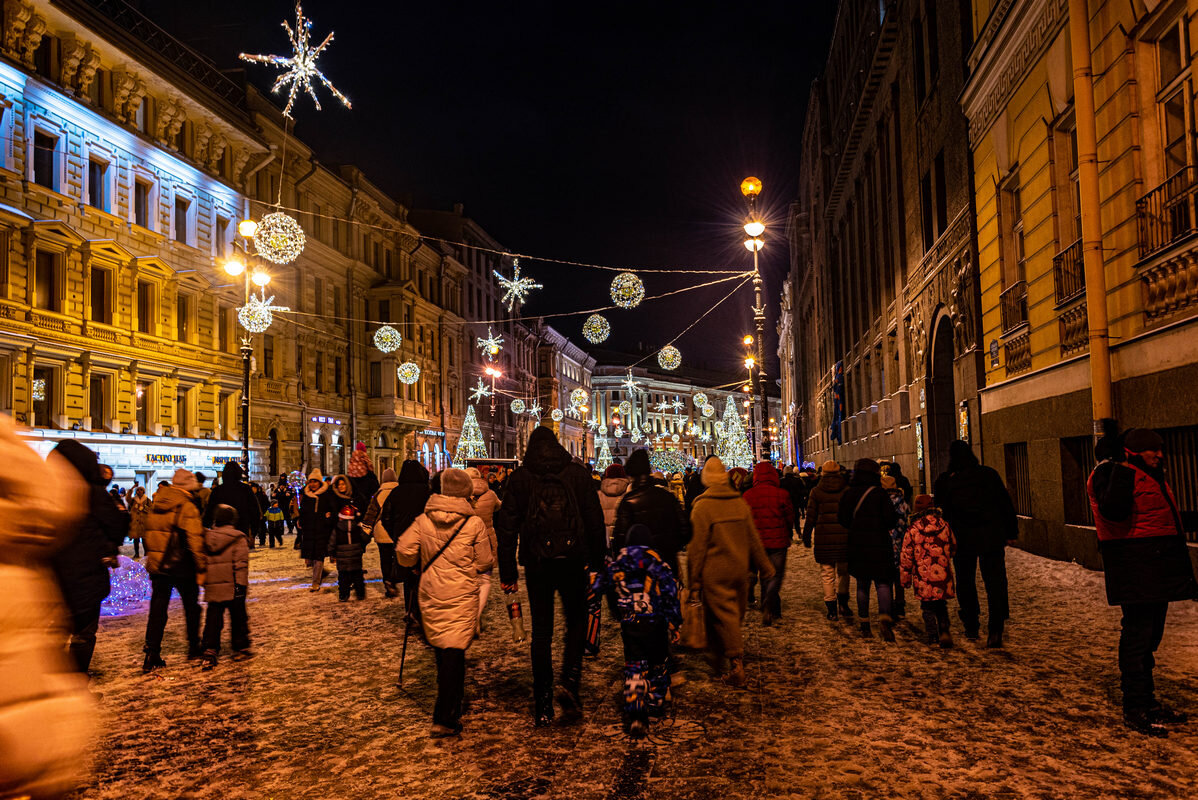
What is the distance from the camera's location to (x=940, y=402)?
21188 mm

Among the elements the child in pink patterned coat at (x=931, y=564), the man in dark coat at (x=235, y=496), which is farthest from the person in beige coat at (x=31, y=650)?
the man in dark coat at (x=235, y=496)

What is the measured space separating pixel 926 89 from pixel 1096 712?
1868cm

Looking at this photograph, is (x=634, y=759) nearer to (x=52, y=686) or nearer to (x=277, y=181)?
(x=52, y=686)

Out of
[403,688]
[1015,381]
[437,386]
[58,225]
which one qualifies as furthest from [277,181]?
[403,688]

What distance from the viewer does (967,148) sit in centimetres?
1764

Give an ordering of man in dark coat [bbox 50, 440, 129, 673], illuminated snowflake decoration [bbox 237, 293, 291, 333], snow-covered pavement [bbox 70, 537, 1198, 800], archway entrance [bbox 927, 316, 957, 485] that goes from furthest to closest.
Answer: illuminated snowflake decoration [bbox 237, 293, 291, 333] < archway entrance [bbox 927, 316, 957, 485] < man in dark coat [bbox 50, 440, 129, 673] < snow-covered pavement [bbox 70, 537, 1198, 800]

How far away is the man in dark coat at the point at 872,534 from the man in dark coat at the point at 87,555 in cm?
666

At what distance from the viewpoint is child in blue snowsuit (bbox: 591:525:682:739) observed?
6.22m

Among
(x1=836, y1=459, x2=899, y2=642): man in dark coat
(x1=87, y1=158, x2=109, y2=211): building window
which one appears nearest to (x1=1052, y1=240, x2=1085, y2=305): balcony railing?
(x1=836, y1=459, x2=899, y2=642): man in dark coat

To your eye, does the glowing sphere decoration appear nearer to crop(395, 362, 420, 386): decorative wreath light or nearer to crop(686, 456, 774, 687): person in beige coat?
crop(686, 456, 774, 687): person in beige coat

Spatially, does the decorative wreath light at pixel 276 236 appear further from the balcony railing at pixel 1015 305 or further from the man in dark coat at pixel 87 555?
the balcony railing at pixel 1015 305

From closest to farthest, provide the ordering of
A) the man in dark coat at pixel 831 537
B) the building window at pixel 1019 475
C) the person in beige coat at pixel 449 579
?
the person in beige coat at pixel 449 579 < the man in dark coat at pixel 831 537 < the building window at pixel 1019 475

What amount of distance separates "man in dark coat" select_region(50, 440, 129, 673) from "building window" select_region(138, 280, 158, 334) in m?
24.6

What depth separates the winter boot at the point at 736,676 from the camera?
23.4 ft
